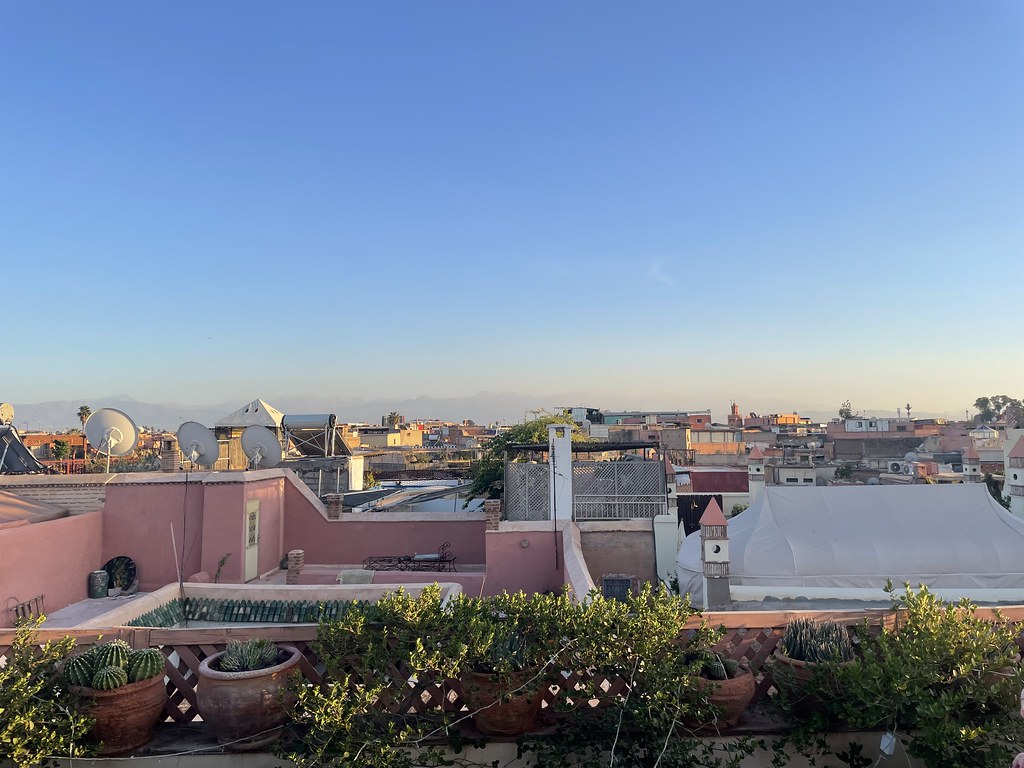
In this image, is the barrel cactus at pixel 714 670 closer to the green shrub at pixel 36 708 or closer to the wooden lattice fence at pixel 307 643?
the wooden lattice fence at pixel 307 643

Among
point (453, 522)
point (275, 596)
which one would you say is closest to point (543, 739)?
point (275, 596)

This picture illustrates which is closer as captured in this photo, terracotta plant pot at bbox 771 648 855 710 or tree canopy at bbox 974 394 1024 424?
terracotta plant pot at bbox 771 648 855 710

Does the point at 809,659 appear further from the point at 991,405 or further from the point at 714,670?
the point at 991,405

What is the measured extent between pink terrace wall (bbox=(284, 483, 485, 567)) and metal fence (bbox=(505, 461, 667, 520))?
1688mm

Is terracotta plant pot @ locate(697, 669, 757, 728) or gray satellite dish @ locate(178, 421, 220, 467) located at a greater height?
gray satellite dish @ locate(178, 421, 220, 467)

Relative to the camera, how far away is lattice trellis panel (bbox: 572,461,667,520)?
12.4m

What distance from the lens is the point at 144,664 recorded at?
2992 millimetres

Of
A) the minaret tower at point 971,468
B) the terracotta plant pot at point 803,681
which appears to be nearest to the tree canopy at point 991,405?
the minaret tower at point 971,468

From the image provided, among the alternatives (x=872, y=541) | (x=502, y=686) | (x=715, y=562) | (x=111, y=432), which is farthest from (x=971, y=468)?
(x=502, y=686)

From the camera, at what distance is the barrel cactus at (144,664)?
2.96m

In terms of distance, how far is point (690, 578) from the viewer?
1145 cm

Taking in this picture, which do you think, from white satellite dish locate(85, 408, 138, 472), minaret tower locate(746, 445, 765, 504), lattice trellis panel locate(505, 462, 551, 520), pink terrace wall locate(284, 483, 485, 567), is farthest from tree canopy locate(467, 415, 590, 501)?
white satellite dish locate(85, 408, 138, 472)

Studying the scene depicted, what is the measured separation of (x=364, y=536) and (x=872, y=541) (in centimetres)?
910

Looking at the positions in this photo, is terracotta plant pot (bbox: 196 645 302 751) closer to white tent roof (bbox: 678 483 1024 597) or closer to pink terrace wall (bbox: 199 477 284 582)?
pink terrace wall (bbox: 199 477 284 582)
